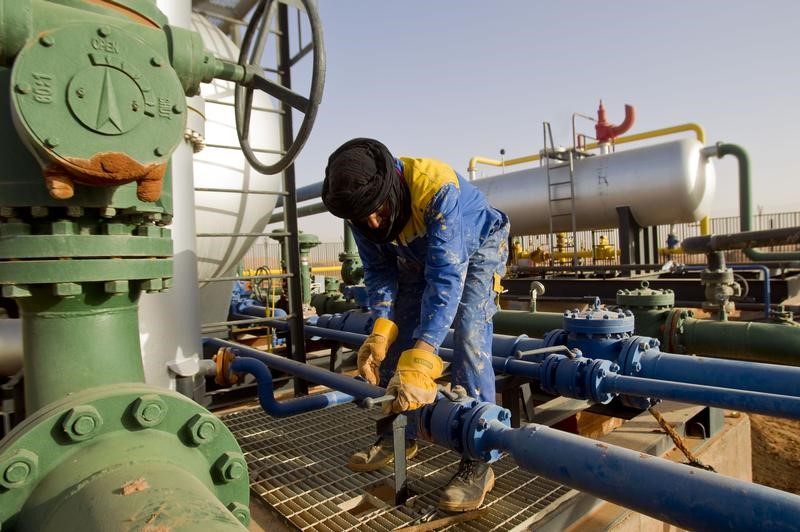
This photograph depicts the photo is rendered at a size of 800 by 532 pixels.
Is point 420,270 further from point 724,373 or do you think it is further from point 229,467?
point 229,467

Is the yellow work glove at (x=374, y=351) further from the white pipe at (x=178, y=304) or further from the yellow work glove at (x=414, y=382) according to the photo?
the white pipe at (x=178, y=304)

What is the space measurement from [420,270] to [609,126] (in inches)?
315

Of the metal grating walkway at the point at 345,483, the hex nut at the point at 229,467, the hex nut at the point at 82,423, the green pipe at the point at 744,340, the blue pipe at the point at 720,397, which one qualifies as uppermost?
the hex nut at the point at 82,423

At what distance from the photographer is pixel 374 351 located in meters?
1.97

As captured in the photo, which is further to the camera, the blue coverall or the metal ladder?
the metal ladder

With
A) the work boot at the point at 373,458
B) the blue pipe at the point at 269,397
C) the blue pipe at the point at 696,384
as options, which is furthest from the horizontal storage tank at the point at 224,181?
the blue pipe at the point at 696,384

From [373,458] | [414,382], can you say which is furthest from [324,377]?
[414,382]

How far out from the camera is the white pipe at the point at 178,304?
2119 millimetres

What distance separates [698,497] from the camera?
3.28 feet

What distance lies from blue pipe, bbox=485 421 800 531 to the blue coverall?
0.55 meters

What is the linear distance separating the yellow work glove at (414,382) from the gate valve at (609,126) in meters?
8.49

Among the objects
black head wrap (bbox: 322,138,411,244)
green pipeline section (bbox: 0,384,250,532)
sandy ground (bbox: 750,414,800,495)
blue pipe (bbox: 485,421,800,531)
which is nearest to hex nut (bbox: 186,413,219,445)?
green pipeline section (bbox: 0,384,250,532)

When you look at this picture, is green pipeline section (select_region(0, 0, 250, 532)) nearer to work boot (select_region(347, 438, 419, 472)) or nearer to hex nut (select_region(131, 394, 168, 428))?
hex nut (select_region(131, 394, 168, 428))

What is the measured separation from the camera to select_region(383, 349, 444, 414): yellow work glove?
155 cm
